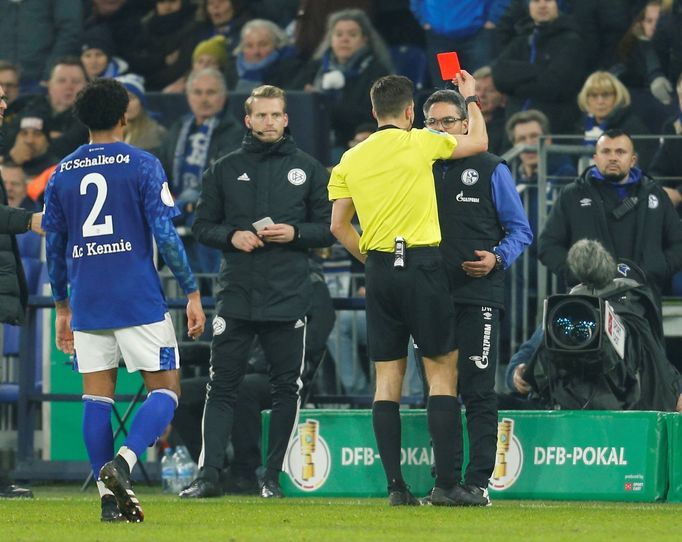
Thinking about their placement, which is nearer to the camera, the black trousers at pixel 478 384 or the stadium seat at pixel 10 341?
the black trousers at pixel 478 384

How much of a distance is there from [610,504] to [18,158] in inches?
333

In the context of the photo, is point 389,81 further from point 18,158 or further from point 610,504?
point 18,158

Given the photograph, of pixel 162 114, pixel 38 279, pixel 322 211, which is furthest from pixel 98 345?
pixel 162 114

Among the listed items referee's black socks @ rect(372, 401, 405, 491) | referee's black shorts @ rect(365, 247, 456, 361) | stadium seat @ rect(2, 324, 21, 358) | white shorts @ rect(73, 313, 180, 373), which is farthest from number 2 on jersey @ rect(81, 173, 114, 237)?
stadium seat @ rect(2, 324, 21, 358)

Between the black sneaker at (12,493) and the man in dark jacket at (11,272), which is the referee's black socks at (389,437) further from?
the black sneaker at (12,493)

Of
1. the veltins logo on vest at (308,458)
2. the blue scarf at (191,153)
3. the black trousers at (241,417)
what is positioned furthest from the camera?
the blue scarf at (191,153)

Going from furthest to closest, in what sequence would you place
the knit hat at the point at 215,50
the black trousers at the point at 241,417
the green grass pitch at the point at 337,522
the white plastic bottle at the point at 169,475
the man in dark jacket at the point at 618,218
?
the knit hat at the point at 215,50 < the white plastic bottle at the point at 169,475 < the man in dark jacket at the point at 618,218 < the black trousers at the point at 241,417 < the green grass pitch at the point at 337,522

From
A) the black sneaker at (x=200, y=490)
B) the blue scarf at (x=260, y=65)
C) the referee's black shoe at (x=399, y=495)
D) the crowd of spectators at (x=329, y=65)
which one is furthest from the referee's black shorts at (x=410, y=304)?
the blue scarf at (x=260, y=65)

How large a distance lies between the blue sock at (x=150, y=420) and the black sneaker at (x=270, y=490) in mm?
2005

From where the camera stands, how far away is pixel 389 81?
8938 mm

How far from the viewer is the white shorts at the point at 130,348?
26.9ft

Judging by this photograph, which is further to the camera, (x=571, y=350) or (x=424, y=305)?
(x=571, y=350)

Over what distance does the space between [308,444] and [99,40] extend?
7850 millimetres

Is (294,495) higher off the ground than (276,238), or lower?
lower
